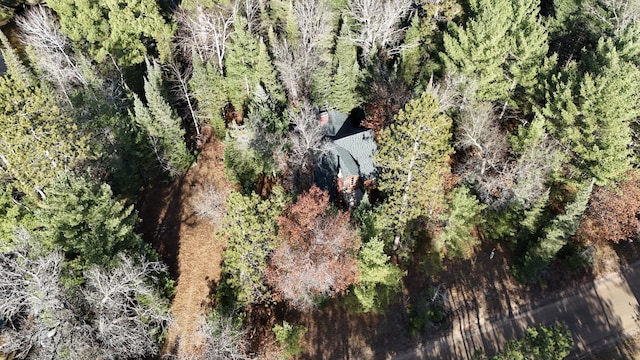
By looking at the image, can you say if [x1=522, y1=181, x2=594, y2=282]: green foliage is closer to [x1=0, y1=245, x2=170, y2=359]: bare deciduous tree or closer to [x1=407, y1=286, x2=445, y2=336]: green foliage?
[x1=407, y1=286, x2=445, y2=336]: green foliage

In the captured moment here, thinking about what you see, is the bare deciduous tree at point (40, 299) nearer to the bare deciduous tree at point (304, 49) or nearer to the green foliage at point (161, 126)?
the green foliage at point (161, 126)

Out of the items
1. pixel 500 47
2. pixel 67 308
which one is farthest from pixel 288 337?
pixel 500 47

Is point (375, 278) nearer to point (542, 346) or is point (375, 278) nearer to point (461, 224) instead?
point (461, 224)

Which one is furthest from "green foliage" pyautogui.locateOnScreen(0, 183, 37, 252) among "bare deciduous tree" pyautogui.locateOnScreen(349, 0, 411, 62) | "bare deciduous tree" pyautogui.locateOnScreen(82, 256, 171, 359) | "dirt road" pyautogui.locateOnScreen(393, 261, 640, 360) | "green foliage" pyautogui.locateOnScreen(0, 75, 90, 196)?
"bare deciduous tree" pyautogui.locateOnScreen(349, 0, 411, 62)

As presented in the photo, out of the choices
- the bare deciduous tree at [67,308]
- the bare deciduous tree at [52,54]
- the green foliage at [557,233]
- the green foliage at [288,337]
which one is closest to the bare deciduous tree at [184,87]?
the bare deciduous tree at [52,54]

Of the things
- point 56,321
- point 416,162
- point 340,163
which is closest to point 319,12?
point 340,163
